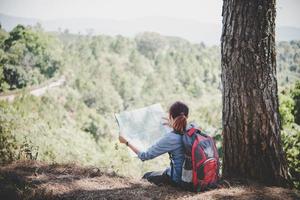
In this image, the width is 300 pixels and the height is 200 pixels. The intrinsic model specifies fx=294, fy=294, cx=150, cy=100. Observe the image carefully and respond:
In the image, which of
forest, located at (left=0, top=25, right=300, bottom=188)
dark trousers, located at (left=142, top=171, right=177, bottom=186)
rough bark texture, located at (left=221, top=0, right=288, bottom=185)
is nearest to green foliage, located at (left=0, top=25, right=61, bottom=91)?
forest, located at (left=0, top=25, right=300, bottom=188)

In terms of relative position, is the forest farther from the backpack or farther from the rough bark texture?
the backpack

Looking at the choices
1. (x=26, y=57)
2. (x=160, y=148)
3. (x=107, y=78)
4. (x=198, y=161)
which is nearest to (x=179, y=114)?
(x=160, y=148)

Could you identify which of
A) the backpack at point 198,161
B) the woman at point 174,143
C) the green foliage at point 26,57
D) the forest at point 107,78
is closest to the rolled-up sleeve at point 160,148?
the woman at point 174,143

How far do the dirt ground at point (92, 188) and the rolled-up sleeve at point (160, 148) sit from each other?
397 millimetres

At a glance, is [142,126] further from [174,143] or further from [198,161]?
[198,161]

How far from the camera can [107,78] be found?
56000 millimetres

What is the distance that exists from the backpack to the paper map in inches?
18.9

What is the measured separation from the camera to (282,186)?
3.42 meters

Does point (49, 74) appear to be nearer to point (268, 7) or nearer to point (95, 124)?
point (95, 124)

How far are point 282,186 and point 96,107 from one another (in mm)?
42265

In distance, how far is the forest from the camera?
24281mm

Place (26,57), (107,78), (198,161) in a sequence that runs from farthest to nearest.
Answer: (107,78) < (26,57) < (198,161)

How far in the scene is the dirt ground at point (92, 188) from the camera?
2957 millimetres

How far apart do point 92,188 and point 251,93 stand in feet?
6.78
